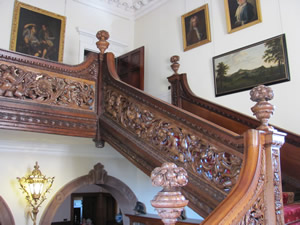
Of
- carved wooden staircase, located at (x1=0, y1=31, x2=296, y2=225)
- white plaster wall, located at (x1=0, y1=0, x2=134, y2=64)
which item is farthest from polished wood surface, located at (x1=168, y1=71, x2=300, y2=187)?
white plaster wall, located at (x1=0, y1=0, x2=134, y2=64)

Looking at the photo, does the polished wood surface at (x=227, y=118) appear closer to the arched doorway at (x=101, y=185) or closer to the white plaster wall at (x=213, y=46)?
the white plaster wall at (x=213, y=46)

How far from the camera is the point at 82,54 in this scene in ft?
21.8

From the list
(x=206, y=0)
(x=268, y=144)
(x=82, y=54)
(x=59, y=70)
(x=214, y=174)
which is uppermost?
(x=206, y=0)

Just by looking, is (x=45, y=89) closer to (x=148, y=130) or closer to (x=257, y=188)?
(x=148, y=130)

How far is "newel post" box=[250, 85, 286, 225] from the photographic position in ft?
6.20

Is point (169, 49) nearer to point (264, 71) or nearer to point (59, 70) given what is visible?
point (264, 71)

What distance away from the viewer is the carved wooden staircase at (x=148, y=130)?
189 centimetres

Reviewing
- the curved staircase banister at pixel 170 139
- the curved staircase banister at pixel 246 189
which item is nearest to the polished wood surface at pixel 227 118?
the curved staircase banister at pixel 170 139

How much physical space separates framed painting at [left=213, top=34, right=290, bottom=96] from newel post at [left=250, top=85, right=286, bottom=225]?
2572mm

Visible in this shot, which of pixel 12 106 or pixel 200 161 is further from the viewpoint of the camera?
pixel 12 106

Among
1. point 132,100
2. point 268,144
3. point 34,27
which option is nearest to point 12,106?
point 132,100

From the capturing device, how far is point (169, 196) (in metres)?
1.42

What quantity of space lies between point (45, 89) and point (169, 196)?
2.68 metres

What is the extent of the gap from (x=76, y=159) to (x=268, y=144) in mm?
4161
